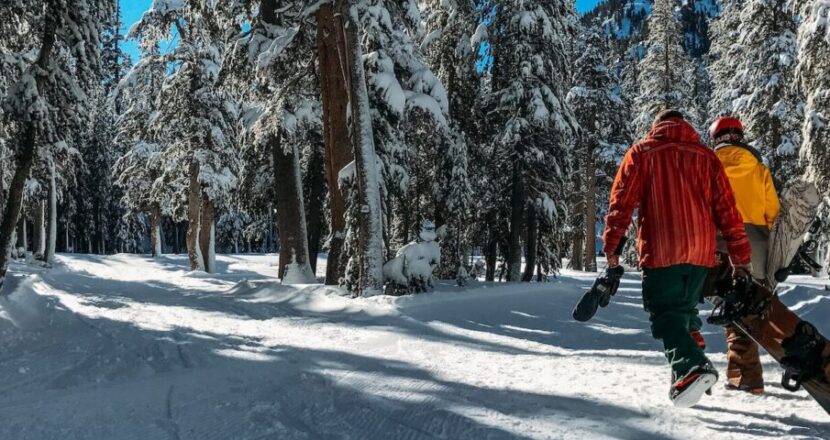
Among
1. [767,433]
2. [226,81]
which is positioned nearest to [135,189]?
[226,81]

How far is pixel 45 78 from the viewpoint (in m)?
13.3

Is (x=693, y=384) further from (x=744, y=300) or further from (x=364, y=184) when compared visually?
(x=364, y=184)

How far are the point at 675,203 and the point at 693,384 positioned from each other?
105cm

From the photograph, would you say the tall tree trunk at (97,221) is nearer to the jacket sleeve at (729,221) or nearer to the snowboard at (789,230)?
the snowboard at (789,230)

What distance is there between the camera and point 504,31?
1850cm

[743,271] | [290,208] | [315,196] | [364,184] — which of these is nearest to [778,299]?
[743,271]

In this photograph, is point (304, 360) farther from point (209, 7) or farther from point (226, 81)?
point (209, 7)

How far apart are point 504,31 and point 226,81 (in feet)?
28.2

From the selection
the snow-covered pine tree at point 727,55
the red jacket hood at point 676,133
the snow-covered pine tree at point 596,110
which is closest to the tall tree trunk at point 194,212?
the snow-covered pine tree at point 596,110

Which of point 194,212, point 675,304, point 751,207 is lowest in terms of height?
point 675,304

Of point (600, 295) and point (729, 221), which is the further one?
point (600, 295)

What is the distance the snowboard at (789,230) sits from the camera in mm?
4059

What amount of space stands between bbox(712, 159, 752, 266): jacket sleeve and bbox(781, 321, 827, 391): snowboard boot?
0.49m

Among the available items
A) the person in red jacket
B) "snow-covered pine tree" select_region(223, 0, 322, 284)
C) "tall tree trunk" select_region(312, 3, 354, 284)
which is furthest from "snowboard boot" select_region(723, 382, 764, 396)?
"snow-covered pine tree" select_region(223, 0, 322, 284)
